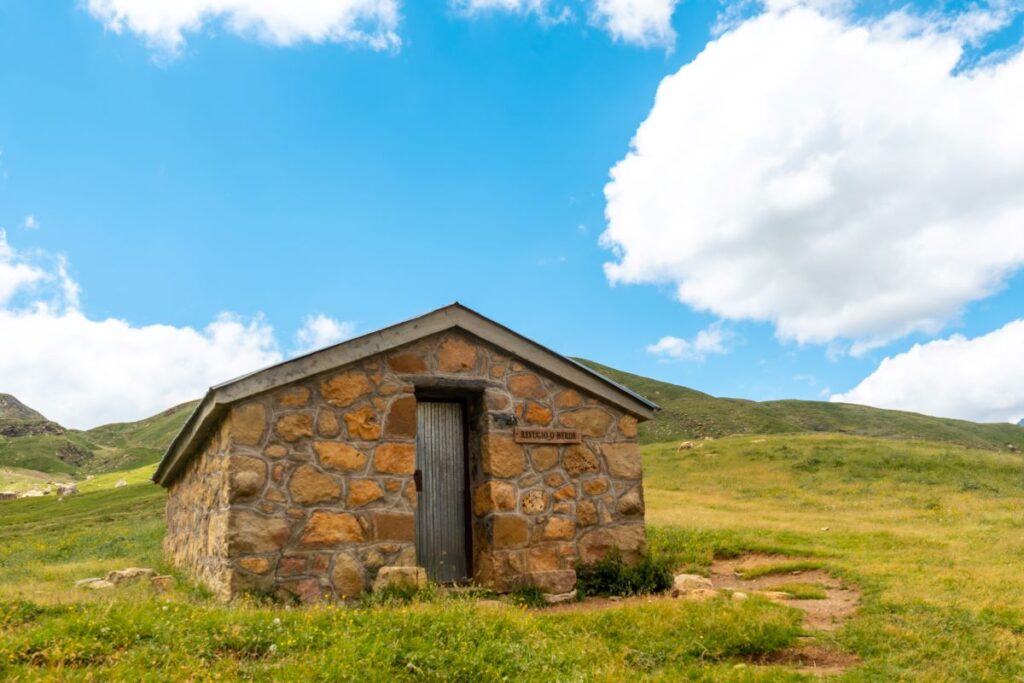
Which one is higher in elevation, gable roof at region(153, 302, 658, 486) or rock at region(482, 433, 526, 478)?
gable roof at region(153, 302, 658, 486)

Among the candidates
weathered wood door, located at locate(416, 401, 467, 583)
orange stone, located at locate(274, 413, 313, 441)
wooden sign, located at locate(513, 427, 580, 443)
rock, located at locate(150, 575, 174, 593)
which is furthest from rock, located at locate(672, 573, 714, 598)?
rock, located at locate(150, 575, 174, 593)

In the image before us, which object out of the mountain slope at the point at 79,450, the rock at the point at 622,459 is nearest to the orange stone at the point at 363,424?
the rock at the point at 622,459

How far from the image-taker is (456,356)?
32.6ft

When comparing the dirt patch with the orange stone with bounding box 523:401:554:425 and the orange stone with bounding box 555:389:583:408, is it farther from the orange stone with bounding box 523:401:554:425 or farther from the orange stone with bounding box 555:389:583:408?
the orange stone with bounding box 523:401:554:425

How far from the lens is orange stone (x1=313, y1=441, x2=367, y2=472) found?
890 cm

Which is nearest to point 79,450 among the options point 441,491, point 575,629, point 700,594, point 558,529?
point 441,491

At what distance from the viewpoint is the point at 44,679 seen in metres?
4.69

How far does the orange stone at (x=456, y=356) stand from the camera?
9.84 m

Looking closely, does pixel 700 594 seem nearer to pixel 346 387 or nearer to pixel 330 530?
pixel 330 530

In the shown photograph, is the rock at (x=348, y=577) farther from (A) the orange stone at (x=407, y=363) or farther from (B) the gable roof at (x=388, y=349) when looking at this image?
(A) the orange stone at (x=407, y=363)

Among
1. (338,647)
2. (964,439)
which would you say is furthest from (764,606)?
(964,439)

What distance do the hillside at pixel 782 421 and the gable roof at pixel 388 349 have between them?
3601 centimetres

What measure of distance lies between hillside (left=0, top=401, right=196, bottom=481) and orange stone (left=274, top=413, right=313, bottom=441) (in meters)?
59.0

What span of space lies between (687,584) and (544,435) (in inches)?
110
